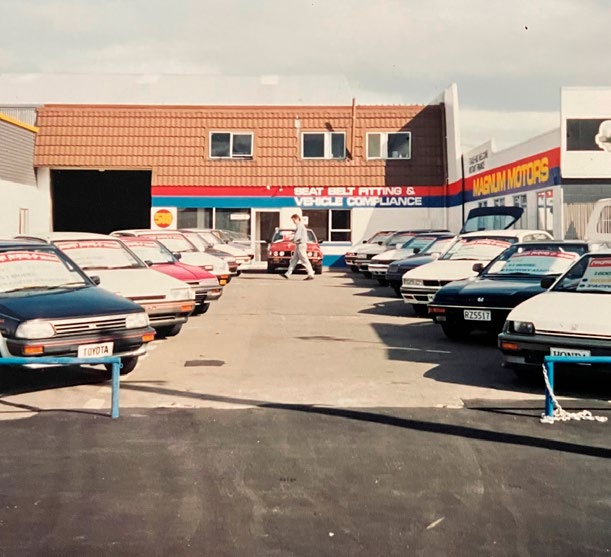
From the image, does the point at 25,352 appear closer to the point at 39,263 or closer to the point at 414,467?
the point at 39,263

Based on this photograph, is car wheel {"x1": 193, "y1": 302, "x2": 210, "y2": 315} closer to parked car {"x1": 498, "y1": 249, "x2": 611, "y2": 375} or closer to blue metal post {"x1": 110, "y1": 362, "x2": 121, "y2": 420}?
parked car {"x1": 498, "y1": 249, "x2": 611, "y2": 375}

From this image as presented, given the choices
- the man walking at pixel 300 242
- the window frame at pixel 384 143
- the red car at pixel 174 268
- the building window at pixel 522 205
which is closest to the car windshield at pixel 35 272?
the red car at pixel 174 268

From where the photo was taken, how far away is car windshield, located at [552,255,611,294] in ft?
31.1

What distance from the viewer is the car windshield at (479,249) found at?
16094mm

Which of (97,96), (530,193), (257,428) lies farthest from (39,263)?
(97,96)

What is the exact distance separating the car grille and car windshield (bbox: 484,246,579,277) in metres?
6.03

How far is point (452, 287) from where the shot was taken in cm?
1216

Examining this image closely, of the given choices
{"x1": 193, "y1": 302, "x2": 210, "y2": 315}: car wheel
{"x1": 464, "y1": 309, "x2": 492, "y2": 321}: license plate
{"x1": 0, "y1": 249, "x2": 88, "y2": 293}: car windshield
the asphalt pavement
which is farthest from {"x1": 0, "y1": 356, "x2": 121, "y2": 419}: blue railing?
{"x1": 193, "y1": 302, "x2": 210, "y2": 315}: car wheel

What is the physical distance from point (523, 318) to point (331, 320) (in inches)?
258

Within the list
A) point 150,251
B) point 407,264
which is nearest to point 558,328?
point 150,251

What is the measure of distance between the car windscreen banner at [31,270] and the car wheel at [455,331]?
5078 millimetres

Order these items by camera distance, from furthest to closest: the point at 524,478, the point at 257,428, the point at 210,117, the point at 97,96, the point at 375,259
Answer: the point at 97,96
the point at 210,117
the point at 375,259
the point at 257,428
the point at 524,478

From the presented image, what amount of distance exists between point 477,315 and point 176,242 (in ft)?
34.4

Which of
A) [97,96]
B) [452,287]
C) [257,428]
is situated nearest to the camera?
[257,428]
